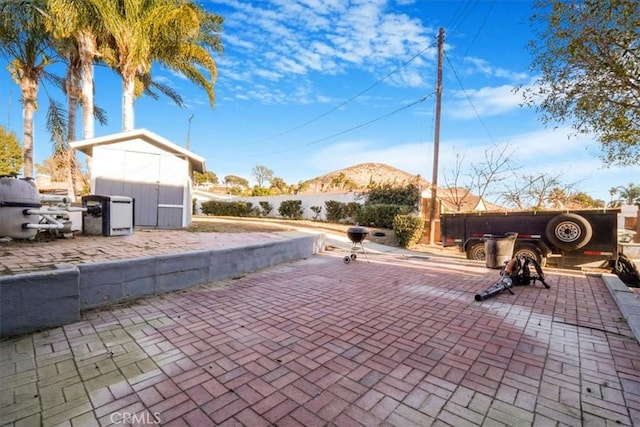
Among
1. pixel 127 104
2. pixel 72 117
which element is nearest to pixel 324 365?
pixel 127 104

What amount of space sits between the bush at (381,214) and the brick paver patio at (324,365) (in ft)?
33.0

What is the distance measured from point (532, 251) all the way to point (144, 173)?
1165 centimetres

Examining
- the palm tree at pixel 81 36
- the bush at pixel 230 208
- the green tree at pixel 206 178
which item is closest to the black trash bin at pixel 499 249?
the palm tree at pixel 81 36

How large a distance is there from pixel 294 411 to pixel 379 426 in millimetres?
528

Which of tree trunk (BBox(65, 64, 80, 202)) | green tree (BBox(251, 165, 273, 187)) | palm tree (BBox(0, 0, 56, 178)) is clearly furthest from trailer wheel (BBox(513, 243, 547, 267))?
green tree (BBox(251, 165, 273, 187))

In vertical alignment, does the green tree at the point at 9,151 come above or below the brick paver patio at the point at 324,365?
above

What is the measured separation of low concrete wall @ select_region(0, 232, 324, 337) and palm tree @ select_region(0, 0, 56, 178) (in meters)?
10.6

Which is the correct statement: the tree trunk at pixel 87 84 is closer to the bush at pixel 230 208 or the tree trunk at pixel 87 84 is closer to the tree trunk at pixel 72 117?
the tree trunk at pixel 72 117

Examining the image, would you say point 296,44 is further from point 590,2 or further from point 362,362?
point 362,362

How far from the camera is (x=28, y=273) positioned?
2.77 meters

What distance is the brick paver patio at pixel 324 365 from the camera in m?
1.83

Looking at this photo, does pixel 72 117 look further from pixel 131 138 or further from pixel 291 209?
pixel 291 209

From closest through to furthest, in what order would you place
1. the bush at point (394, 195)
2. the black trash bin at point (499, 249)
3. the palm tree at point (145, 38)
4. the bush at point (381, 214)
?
1. the black trash bin at point (499, 249)
2. the palm tree at point (145, 38)
3. the bush at point (381, 214)
4. the bush at point (394, 195)

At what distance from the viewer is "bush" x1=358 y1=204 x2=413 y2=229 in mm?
14209
